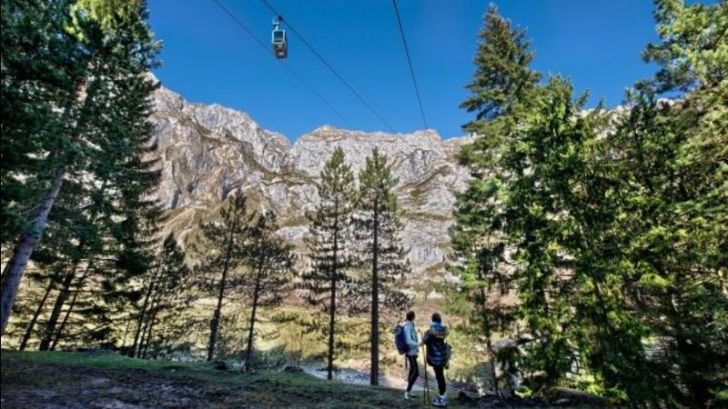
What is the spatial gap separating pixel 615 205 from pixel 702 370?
16.1ft

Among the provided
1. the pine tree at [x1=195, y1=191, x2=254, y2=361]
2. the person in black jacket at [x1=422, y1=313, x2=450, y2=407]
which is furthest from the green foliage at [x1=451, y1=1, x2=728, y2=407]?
the pine tree at [x1=195, y1=191, x2=254, y2=361]

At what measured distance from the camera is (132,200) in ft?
66.5

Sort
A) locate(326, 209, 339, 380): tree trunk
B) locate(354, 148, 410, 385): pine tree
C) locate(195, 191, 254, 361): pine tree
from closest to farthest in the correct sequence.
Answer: locate(326, 209, 339, 380): tree trunk
locate(354, 148, 410, 385): pine tree
locate(195, 191, 254, 361): pine tree

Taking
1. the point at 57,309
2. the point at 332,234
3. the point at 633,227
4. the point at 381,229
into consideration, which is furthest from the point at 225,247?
the point at 633,227

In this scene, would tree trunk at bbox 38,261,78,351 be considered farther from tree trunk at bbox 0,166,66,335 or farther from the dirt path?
the dirt path

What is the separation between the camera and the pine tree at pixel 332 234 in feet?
77.3

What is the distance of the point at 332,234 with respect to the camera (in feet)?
80.3

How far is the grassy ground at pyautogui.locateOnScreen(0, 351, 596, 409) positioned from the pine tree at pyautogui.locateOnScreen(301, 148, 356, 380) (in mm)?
11393

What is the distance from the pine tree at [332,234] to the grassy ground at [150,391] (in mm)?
11393

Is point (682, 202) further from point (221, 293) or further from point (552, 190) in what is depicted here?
point (221, 293)

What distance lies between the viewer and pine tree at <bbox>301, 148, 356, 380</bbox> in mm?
23547

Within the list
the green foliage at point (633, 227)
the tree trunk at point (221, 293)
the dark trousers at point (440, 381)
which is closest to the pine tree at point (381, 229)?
the tree trunk at point (221, 293)

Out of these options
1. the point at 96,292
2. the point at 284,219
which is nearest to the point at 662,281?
the point at 96,292

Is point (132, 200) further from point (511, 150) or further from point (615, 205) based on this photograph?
point (615, 205)
